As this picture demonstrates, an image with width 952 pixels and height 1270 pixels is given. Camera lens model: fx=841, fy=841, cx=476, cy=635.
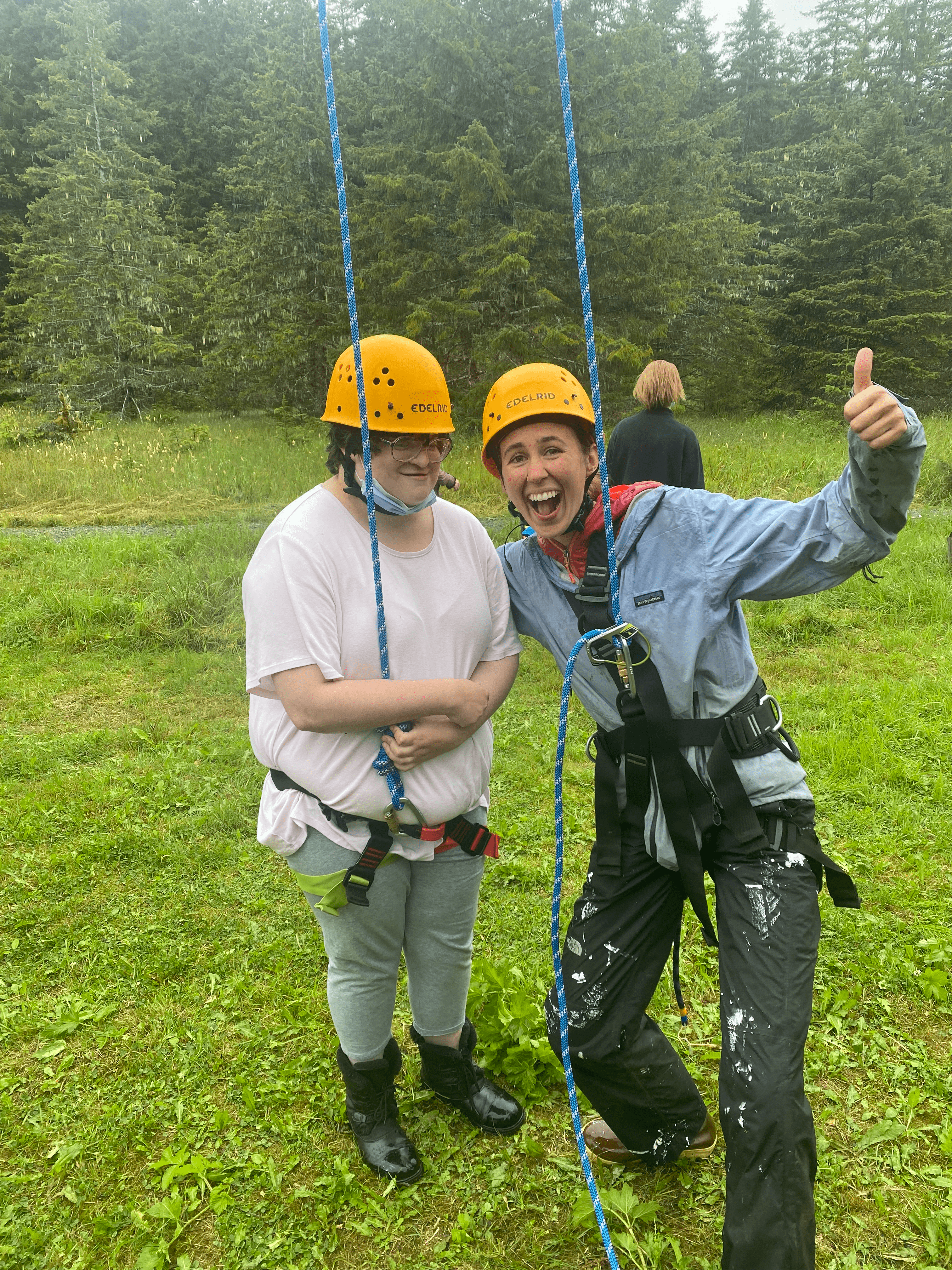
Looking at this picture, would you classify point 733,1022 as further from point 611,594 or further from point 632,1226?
point 611,594

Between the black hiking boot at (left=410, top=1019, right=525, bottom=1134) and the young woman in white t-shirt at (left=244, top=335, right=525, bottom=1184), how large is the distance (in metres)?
0.23

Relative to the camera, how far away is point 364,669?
224 centimetres

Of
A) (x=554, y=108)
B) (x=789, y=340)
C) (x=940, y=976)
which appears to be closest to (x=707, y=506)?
(x=940, y=976)

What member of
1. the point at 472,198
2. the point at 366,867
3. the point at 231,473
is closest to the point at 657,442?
the point at 366,867

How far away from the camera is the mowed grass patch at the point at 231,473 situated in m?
12.7

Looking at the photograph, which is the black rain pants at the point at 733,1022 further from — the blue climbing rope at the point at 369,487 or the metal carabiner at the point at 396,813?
the blue climbing rope at the point at 369,487

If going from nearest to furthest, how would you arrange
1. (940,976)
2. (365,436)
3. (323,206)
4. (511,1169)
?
(365,436) → (511,1169) → (940,976) → (323,206)

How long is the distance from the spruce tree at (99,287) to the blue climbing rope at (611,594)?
26.1 meters

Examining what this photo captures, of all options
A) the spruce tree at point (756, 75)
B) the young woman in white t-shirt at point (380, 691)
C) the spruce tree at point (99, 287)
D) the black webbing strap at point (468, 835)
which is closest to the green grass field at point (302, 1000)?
the young woman in white t-shirt at point (380, 691)

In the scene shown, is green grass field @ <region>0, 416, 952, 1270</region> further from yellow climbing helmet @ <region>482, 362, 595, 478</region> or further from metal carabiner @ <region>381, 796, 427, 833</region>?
yellow climbing helmet @ <region>482, 362, 595, 478</region>

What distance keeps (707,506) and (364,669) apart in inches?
39.9

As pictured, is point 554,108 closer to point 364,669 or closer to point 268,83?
point 268,83

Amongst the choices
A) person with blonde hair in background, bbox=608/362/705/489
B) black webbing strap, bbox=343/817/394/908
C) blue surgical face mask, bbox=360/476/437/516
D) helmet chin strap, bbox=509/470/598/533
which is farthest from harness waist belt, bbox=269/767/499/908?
person with blonde hair in background, bbox=608/362/705/489

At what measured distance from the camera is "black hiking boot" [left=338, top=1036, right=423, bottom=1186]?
105 inches
